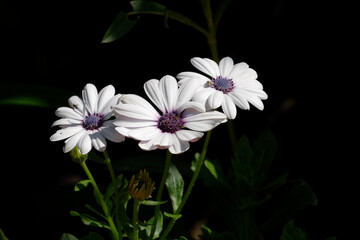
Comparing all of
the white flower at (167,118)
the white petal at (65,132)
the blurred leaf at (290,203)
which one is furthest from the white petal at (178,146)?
the blurred leaf at (290,203)

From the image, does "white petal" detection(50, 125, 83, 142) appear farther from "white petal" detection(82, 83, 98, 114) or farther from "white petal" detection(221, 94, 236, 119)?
"white petal" detection(221, 94, 236, 119)

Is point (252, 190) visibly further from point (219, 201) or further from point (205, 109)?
point (205, 109)

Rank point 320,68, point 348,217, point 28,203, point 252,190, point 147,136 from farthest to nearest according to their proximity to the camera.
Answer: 1. point 320,68
2. point 348,217
3. point 28,203
4. point 252,190
5. point 147,136

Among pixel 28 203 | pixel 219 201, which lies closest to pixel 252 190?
pixel 219 201

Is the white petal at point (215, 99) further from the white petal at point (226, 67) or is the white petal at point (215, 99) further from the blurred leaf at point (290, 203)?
the blurred leaf at point (290, 203)

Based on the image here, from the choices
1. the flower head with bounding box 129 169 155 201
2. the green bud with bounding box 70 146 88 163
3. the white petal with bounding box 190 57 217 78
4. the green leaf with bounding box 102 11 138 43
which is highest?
the green leaf with bounding box 102 11 138 43

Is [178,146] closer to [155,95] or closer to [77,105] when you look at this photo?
[155,95]

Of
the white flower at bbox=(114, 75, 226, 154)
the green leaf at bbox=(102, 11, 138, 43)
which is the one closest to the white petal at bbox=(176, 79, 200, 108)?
the white flower at bbox=(114, 75, 226, 154)
